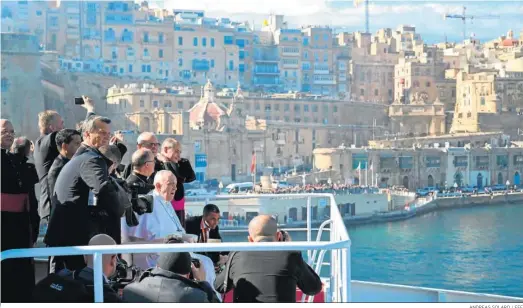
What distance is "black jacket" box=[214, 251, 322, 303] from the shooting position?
1.32 m

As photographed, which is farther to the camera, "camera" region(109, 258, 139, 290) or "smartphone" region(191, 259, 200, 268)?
"smartphone" region(191, 259, 200, 268)

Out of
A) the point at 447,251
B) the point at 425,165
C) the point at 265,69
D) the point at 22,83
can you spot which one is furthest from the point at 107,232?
the point at 265,69

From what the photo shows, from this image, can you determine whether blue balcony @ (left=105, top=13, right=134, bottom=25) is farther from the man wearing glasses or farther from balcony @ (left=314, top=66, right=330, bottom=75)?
the man wearing glasses

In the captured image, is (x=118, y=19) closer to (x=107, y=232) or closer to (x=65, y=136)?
(x=65, y=136)

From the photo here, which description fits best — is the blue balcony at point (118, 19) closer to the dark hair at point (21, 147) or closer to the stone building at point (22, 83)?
the stone building at point (22, 83)

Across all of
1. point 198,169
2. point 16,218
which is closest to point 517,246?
point 198,169

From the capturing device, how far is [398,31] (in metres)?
30.6

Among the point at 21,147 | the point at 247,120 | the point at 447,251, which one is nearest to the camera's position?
the point at 21,147

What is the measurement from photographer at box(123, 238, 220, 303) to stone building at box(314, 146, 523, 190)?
20.4m

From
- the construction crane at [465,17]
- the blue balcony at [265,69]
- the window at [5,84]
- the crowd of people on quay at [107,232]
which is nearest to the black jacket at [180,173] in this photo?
the crowd of people on quay at [107,232]

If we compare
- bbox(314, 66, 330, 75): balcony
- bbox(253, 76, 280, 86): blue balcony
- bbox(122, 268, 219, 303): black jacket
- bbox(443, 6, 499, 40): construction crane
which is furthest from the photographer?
bbox(443, 6, 499, 40): construction crane

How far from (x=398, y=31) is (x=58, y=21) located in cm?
1092

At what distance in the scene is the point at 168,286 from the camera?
123cm

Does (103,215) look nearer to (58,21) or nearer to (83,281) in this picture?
(83,281)
